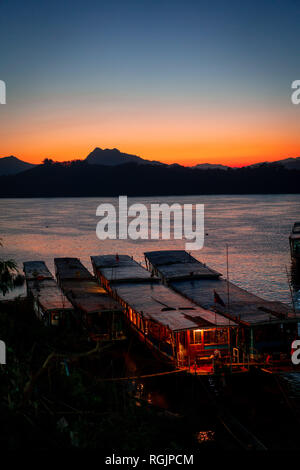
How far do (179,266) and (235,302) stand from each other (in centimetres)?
1039

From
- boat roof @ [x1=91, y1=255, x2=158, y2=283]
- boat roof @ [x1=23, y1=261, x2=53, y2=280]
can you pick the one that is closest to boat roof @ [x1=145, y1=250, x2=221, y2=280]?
boat roof @ [x1=91, y1=255, x2=158, y2=283]

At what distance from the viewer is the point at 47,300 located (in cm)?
2561

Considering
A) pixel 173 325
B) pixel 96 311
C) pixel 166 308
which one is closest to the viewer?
pixel 173 325

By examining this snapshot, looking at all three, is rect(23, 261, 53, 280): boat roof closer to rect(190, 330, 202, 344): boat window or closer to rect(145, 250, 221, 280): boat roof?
rect(145, 250, 221, 280): boat roof

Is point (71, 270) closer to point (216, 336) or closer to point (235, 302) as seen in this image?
point (235, 302)

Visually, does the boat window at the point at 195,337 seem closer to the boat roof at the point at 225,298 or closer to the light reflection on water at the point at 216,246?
the boat roof at the point at 225,298

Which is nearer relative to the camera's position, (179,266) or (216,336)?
(216,336)

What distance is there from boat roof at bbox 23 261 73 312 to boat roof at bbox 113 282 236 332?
3.27m

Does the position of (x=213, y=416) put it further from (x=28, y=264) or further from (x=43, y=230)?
(x=43, y=230)

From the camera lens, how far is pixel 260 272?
52.3 meters

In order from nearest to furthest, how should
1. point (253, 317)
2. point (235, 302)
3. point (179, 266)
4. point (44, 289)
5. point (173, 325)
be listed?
1. point (173, 325)
2. point (253, 317)
3. point (235, 302)
4. point (44, 289)
5. point (179, 266)

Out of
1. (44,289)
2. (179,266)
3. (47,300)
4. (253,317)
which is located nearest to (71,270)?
(44,289)
